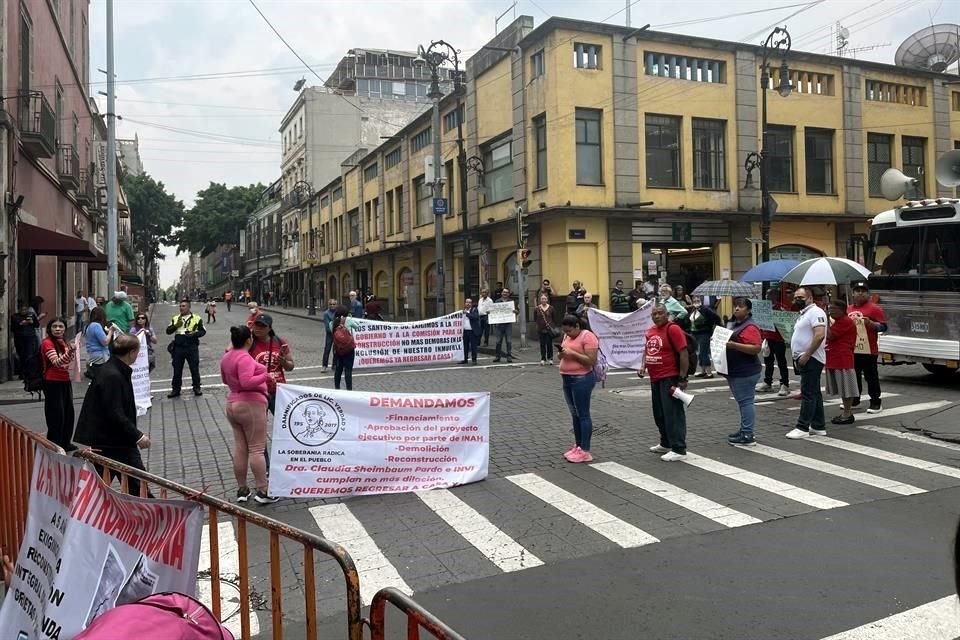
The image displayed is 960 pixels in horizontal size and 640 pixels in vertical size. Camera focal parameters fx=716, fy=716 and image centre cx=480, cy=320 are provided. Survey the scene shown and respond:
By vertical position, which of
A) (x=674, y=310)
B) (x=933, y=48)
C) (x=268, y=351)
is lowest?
(x=268, y=351)

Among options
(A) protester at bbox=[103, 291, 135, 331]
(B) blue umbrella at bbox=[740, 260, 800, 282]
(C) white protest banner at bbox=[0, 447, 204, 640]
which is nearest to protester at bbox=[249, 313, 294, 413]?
(C) white protest banner at bbox=[0, 447, 204, 640]

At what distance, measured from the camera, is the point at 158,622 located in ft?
7.16

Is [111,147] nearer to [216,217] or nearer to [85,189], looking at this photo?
[85,189]

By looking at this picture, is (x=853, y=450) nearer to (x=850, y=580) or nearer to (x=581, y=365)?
(x=581, y=365)

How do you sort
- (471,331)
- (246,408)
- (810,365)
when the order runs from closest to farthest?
(246,408), (810,365), (471,331)

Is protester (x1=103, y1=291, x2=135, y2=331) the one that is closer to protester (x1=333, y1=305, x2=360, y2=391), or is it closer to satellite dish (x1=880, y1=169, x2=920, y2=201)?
protester (x1=333, y1=305, x2=360, y2=391)

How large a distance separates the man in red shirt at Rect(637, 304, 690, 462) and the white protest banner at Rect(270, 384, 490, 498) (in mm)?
2147

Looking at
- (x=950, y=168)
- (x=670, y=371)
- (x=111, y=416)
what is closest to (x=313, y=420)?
(x=111, y=416)

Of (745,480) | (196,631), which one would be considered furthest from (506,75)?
(196,631)

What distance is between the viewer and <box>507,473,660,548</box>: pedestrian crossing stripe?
5.62 m

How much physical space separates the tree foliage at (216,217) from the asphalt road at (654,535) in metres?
78.3

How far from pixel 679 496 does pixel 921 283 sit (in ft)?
31.3

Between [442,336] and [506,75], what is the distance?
1296 centimetres

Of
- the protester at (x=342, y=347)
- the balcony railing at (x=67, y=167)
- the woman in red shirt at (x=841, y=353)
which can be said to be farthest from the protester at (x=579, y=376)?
the balcony railing at (x=67, y=167)
